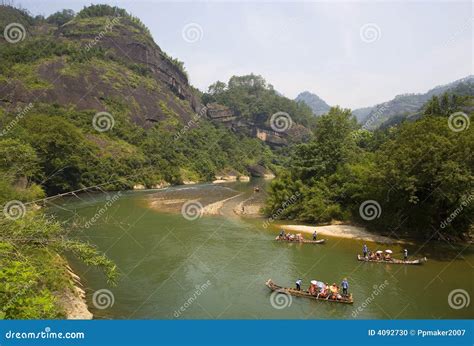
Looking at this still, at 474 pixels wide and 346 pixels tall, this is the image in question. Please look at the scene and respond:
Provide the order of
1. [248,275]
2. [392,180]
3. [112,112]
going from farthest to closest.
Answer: [112,112] → [392,180] → [248,275]

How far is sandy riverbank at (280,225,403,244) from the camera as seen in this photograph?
30.9 meters

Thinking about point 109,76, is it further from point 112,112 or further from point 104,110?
point 112,112

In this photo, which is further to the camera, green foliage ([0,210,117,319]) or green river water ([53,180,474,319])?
green river water ([53,180,474,319])

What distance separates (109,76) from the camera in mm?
100562

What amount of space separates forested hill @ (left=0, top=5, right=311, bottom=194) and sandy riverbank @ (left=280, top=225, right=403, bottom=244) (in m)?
15.5

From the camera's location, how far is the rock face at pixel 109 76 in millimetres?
83625

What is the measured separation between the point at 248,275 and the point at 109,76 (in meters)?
91.8

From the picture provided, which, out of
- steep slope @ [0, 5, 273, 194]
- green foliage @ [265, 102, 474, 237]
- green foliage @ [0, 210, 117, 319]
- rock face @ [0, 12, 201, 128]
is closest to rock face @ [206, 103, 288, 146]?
steep slope @ [0, 5, 273, 194]

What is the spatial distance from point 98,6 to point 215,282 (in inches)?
5844

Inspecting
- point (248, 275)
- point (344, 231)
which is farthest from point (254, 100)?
point (248, 275)

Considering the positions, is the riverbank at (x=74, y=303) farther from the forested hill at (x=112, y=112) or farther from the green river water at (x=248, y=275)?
the forested hill at (x=112, y=112)

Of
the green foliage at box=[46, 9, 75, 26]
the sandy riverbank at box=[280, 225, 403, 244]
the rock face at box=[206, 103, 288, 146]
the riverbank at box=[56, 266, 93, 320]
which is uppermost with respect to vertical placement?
the green foliage at box=[46, 9, 75, 26]

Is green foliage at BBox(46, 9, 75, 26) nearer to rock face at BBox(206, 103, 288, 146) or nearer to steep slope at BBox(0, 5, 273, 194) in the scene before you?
steep slope at BBox(0, 5, 273, 194)

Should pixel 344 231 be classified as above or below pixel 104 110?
below
